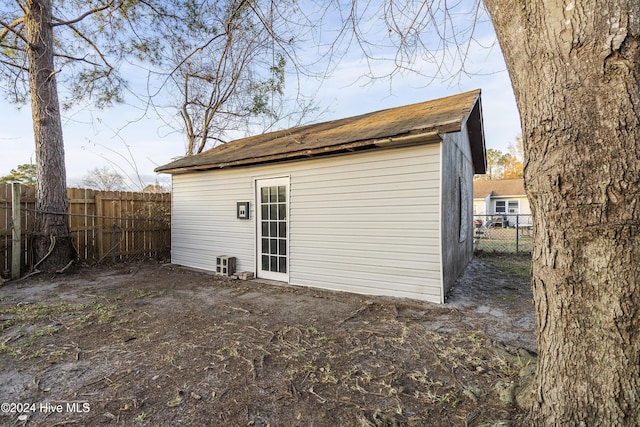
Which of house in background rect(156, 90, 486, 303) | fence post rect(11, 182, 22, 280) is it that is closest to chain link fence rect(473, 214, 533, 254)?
house in background rect(156, 90, 486, 303)

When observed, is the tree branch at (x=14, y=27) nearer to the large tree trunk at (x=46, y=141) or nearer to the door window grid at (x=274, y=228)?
the large tree trunk at (x=46, y=141)

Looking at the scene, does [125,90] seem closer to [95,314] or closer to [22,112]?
[22,112]

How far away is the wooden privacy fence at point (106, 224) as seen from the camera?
20.3 feet

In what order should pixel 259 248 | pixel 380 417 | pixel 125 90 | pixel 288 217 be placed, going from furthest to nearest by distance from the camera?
1. pixel 125 90
2. pixel 259 248
3. pixel 288 217
4. pixel 380 417

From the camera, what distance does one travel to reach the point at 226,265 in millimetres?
6422

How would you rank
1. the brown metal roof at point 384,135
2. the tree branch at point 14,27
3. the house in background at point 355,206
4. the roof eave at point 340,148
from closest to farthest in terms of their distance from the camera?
the brown metal roof at point 384,135
the roof eave at point 340,148
the house in background at point 355,206
the tree branch at point 14,27

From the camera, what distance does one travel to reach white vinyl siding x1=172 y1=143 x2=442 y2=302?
4.34m

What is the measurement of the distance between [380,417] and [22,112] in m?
9.39

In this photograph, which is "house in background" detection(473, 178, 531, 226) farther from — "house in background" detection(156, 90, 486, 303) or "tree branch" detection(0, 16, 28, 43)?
"tree branch" detection(0, 16, 28, 43)

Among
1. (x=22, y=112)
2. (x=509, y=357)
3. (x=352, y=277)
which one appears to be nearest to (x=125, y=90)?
(x=22, y=112)

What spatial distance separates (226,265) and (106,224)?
3.55 meters

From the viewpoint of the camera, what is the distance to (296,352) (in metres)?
2.90

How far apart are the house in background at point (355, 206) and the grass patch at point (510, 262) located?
1.63 m

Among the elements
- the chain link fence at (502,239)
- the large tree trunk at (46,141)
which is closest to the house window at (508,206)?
the chain link fence at (502,239)
